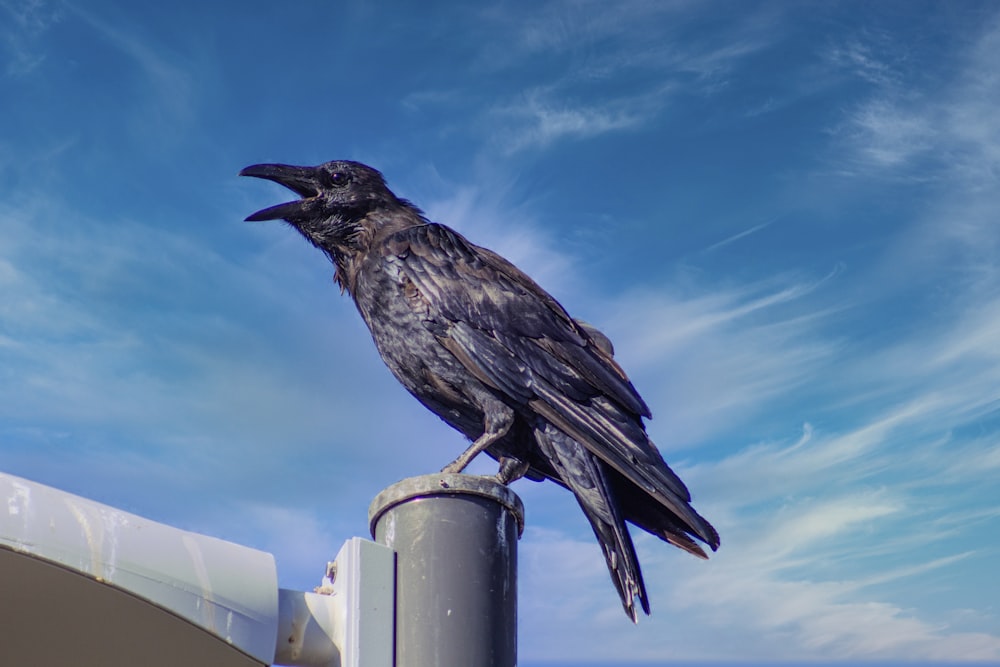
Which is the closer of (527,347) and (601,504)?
(601,504)

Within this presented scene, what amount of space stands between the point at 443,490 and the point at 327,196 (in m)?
2.59

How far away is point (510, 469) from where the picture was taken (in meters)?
4.42

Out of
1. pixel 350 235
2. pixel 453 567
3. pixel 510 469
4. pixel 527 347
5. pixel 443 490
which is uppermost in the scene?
pixel 350 235

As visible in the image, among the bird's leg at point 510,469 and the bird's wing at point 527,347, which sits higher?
the bird's wing at point 527,347

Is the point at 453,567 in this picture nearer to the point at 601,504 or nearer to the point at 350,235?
the point at 601,504

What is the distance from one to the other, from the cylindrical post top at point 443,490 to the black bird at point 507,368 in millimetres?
1012

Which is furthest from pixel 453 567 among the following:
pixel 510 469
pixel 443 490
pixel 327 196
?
pixel 327 196

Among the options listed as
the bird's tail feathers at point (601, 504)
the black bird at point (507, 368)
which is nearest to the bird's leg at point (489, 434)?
the black bird at point (507, 368)

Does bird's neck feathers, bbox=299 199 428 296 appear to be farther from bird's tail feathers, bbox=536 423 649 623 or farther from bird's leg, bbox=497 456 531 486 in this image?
bird's tail feathers, bbox=536 423 649 623

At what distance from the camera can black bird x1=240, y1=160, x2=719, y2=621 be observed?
4.18 meters

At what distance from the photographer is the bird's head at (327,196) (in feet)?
17.0

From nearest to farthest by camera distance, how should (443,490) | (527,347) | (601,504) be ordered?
(443,490)
(601,504)
(527,347)

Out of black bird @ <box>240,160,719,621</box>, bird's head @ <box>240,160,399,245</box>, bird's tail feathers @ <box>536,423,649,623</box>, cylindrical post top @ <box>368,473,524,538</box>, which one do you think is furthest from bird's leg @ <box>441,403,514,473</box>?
bird's head @ <box>240,160,399,245</box>

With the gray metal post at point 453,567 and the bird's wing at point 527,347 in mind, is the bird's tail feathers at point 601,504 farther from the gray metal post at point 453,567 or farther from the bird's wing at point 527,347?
the gray metal post at point 453,567
